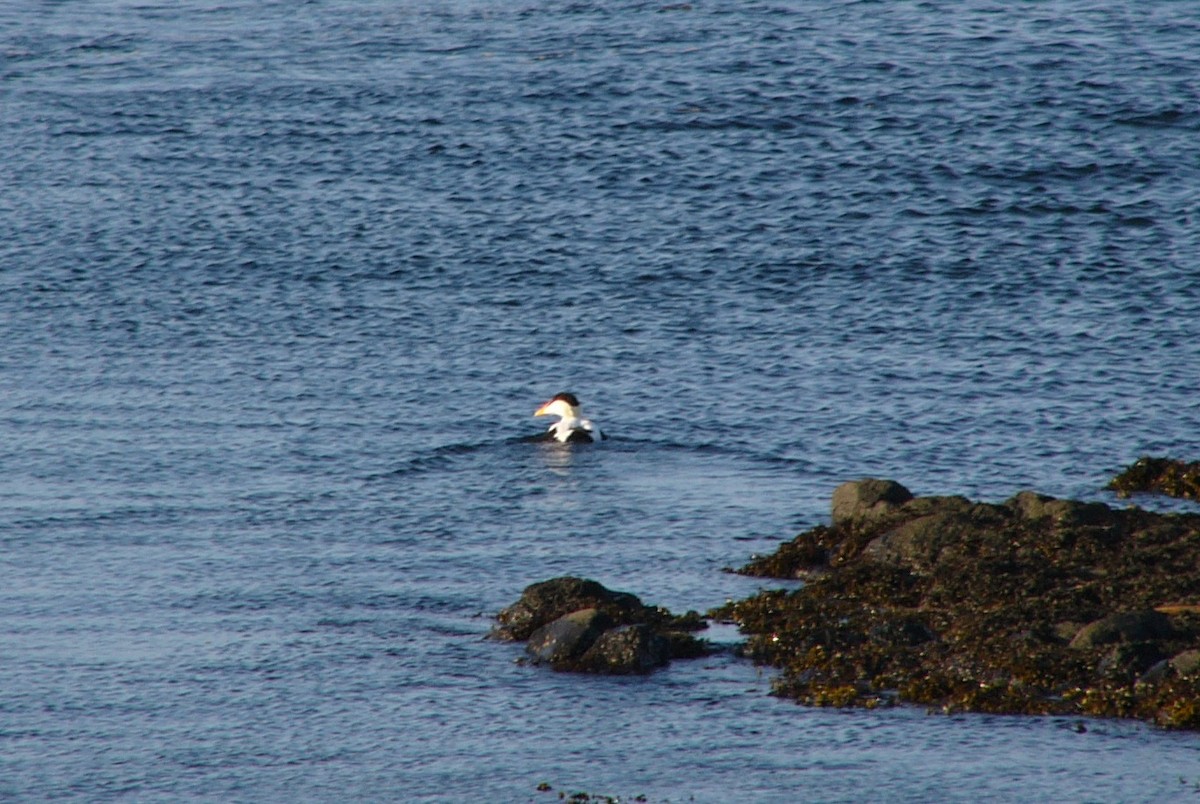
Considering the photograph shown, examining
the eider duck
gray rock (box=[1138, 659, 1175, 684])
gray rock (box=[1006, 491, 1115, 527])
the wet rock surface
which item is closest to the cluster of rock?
the wet rock surface

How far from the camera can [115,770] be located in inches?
780

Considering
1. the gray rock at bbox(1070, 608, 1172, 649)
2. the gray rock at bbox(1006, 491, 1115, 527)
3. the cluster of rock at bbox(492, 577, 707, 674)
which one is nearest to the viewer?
the gray rock at bbox(1070, 608, 1172, 649)

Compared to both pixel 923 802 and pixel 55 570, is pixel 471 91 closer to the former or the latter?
→ pixel 55 570

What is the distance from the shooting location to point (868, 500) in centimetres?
2639

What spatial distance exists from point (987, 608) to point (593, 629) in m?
4.86

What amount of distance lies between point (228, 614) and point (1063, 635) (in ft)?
35.9

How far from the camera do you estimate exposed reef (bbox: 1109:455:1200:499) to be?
28.6m

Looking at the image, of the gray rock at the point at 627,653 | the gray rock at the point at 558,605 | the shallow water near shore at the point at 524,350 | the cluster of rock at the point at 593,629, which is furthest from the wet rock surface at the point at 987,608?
the gray rock at the point at 558,605

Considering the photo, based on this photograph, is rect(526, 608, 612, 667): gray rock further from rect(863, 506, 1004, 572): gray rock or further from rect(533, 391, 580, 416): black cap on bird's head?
rect(533, 391, 580, 416): black cap on bird's head

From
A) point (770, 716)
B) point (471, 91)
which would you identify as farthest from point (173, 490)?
point (471, 91)

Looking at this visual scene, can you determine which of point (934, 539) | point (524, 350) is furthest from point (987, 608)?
Answer: point (524, 350)

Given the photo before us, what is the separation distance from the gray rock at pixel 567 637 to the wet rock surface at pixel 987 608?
75.2 inches

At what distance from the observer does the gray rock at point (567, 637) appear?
73.0 ft

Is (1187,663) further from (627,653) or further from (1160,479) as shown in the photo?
(1160,479)
